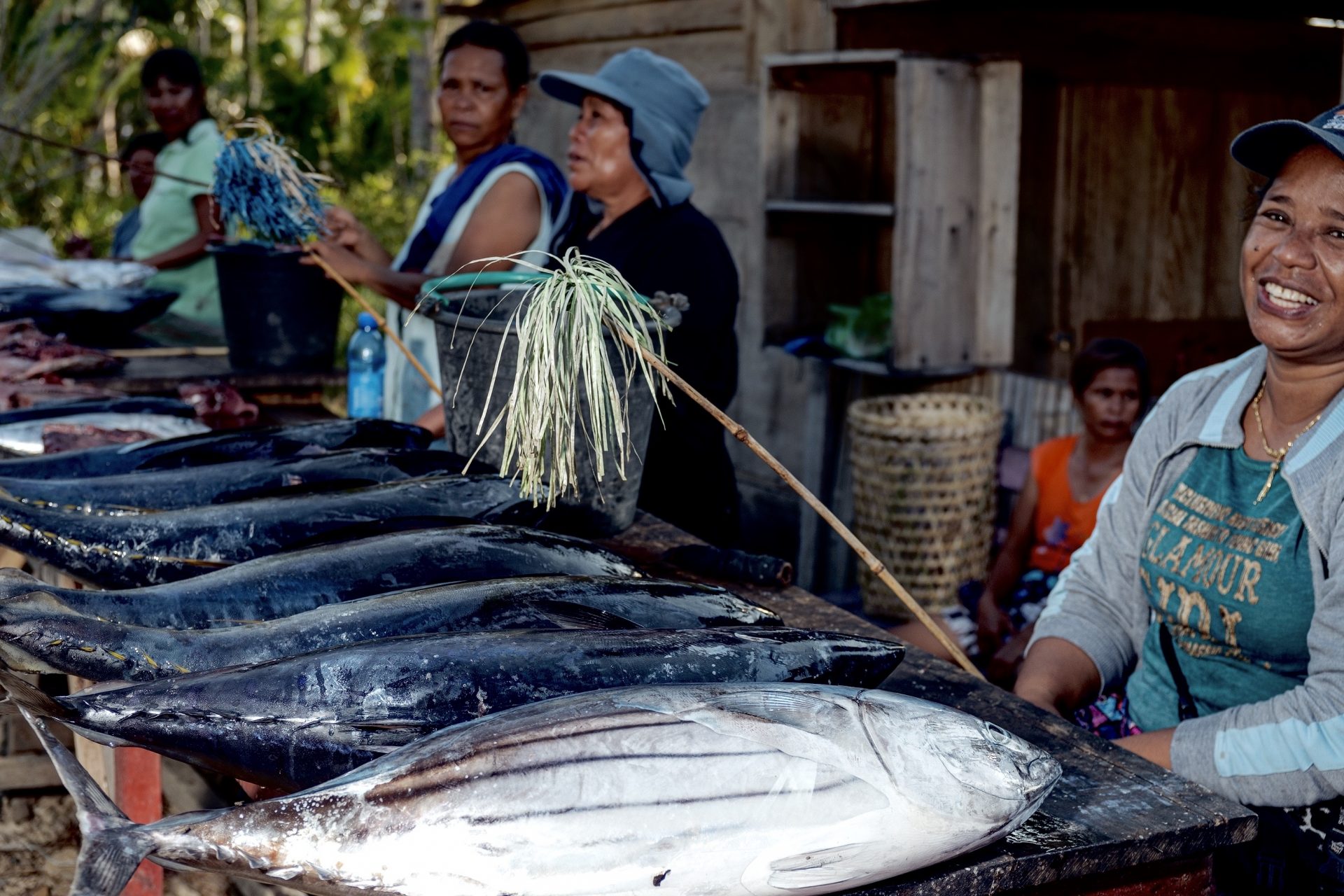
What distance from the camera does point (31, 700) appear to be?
4.92 feet

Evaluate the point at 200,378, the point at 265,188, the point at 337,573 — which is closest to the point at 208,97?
the point at 200,378

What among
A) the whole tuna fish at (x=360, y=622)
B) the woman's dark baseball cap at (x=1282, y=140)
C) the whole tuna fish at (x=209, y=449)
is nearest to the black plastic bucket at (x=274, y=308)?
the whole tuna fish at (x=209, y=449)

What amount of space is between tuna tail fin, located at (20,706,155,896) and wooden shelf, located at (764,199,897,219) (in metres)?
4.93

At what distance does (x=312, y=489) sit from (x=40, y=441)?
1.51 meters

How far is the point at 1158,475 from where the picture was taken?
2.64 metres

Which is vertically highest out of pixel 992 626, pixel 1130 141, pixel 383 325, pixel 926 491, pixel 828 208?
pixel 1130 141

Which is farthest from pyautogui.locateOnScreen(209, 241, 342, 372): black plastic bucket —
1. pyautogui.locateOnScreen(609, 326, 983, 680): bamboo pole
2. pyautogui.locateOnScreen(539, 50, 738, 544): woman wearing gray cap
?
pyautogui.locateOnScreen(609, 326, 983, 680): bamboo pole

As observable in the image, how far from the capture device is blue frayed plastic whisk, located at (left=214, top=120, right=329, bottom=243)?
3.87 meters

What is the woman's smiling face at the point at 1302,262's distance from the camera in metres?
2.28

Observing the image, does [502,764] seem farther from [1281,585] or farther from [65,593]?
[1281,585]

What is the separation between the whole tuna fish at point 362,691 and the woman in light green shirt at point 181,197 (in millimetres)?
5311

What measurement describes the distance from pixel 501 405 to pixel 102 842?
1507 millimetres

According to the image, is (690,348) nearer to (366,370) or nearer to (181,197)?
(366,370)

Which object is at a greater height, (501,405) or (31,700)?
(501,405)
